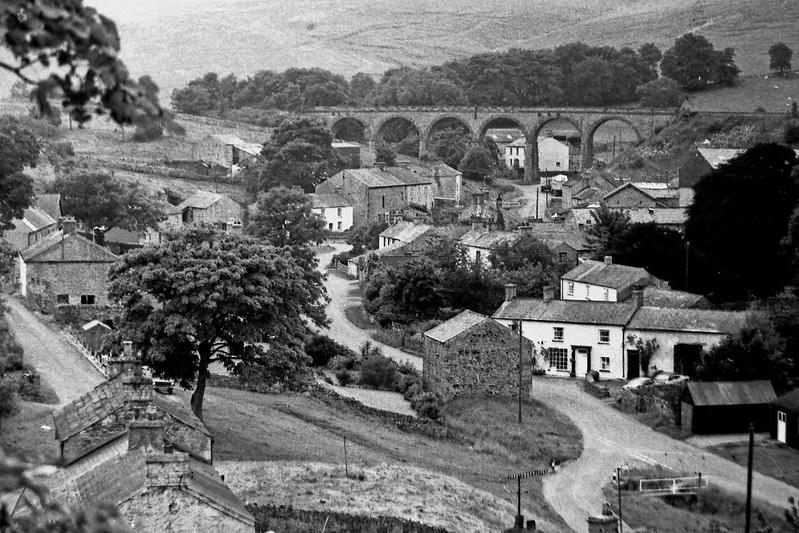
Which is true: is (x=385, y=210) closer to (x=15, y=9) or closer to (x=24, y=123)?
(x=24, y=123)

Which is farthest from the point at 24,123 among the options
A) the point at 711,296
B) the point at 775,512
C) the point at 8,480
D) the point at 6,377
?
the point at 8,480

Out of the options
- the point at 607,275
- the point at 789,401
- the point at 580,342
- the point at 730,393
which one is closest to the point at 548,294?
the point at 580,342

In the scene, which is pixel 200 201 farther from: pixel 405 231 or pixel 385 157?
pixel 385 157

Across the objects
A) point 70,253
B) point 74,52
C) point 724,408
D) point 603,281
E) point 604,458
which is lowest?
point 604,458

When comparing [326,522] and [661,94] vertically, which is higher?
[661,94]

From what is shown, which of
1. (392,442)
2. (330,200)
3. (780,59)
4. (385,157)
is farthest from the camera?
(780,59)

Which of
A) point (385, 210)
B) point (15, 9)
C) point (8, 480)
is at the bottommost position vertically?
point (385, 210)

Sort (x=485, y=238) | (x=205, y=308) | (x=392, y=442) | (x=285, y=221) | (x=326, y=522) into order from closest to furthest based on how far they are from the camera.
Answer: (x=326, y=522), (x=205, y=308), (x=392, y=442), (x=485, y=238), (x=285, y=221)
